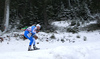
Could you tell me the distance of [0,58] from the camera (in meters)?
4.33

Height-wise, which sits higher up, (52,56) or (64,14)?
(64,14)

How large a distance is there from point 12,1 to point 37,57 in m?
13.5

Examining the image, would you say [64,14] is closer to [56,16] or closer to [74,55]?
[56,16]

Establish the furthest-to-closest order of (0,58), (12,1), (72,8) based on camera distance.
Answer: (72,8), (12,1), (0,58)

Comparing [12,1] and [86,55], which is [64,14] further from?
[86,55]

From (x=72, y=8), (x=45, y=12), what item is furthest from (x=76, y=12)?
(x=45, y=12)

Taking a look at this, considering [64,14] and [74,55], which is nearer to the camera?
[74,55]

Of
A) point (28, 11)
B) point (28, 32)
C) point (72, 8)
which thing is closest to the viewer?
point (28, 32)

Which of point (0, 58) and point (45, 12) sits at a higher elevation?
point (45, 12)

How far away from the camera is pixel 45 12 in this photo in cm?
1644

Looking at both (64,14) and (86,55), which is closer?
(86,55)

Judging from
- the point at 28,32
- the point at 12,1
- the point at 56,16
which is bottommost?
the point at 28,32

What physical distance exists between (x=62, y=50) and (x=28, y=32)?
2.55 metres

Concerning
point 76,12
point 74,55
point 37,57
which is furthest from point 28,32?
point 76,12
